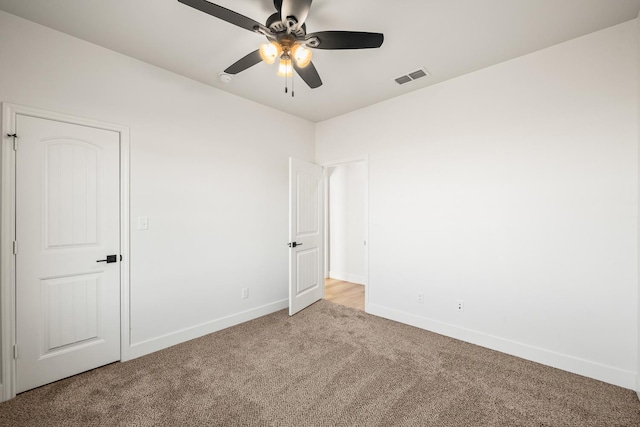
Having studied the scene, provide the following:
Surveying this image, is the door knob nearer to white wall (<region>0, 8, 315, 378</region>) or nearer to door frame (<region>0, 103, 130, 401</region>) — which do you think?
white wall (<region>0, 8, 315, 378</region>)

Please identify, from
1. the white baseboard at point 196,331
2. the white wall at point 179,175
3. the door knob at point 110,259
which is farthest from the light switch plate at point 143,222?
the white baseboard at point 196,331

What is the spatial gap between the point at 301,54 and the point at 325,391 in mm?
2468

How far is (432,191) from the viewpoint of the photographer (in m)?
3.17

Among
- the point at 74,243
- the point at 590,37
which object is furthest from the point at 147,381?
the point at 590,37

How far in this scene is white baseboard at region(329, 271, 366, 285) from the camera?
528cm

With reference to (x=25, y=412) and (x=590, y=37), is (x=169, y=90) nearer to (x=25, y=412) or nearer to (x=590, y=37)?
(x=25, y=412)

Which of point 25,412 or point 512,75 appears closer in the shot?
point 25,412

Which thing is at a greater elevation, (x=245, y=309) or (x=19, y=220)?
(x=19, y=220)

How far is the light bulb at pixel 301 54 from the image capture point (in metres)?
1.90

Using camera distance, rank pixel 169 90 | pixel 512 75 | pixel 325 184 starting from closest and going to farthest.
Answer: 1. pixel 512 75
2. pixel 169 90
3. pixel 325 184

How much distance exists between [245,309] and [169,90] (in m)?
2.62

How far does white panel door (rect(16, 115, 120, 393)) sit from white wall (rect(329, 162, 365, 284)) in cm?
379

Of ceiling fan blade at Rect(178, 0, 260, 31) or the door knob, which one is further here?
the door knob

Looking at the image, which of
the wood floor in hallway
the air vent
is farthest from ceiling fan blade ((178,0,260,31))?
the wood floor in hallway
